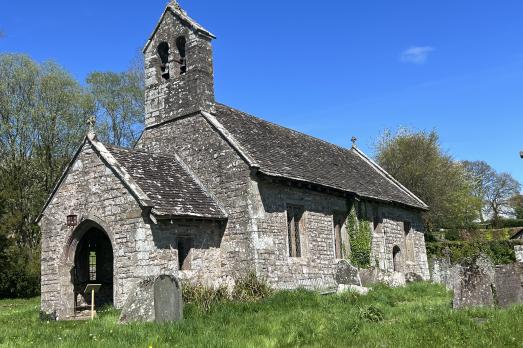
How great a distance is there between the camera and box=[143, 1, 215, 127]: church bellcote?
67.2ft

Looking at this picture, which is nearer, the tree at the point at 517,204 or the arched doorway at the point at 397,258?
the arched doorway at the point at 397,258

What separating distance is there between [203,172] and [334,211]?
20.1 feet

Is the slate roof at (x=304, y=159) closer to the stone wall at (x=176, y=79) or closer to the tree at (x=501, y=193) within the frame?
the stone wall at (x=176, y=79)

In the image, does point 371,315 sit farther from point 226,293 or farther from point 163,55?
point 163,55

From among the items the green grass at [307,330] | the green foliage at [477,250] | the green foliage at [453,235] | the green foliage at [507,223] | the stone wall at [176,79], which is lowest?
the green grass at [307,330]

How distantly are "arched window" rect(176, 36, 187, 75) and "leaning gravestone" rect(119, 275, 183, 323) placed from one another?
11584mm

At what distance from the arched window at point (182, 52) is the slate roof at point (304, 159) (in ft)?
6.71

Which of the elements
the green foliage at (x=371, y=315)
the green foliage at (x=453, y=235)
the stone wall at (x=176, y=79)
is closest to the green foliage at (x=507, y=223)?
the green foliage at (x=453, y=235)

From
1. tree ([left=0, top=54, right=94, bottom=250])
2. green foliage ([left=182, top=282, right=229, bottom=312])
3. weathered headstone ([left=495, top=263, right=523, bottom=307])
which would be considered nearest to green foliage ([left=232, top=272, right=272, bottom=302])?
green foliage ([left=182, top=282, right=229, bottom=312])

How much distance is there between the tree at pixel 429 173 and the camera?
154 ft

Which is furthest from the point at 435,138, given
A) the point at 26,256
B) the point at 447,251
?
the point at 26,256

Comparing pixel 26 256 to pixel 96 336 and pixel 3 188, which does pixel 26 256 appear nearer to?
pixel 3 188

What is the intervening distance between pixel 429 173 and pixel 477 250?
1186cm

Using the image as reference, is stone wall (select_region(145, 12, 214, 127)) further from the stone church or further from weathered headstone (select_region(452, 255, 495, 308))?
weathered headstone (select_region(452, 255, 495, 308))
